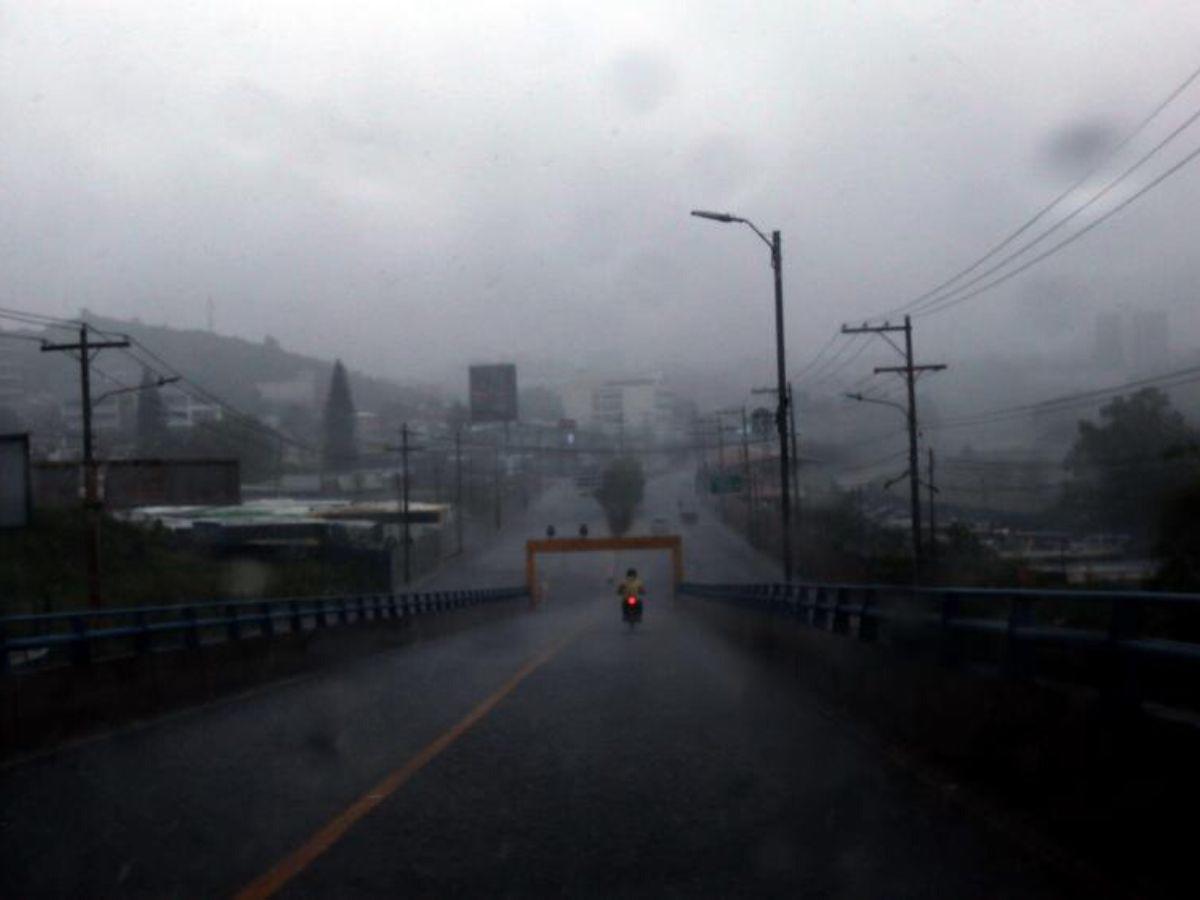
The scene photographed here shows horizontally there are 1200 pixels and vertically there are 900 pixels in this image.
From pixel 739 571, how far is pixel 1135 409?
36.6m

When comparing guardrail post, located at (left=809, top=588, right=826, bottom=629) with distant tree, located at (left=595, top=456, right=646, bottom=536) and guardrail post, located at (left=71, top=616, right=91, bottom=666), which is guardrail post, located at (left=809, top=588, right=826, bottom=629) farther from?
distant tree, located at (left=595, top=456, right=646, bottom=536)

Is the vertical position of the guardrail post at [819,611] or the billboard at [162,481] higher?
the billboard at [162,481]

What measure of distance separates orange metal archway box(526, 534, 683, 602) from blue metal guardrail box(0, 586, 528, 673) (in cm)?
4152

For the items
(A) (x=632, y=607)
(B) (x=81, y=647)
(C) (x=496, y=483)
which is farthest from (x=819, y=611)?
(C) (x=496, y=483)

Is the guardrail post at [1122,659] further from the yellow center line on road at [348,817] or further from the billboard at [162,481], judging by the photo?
the billboard at [162,481]

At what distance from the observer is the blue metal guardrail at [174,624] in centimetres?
1633

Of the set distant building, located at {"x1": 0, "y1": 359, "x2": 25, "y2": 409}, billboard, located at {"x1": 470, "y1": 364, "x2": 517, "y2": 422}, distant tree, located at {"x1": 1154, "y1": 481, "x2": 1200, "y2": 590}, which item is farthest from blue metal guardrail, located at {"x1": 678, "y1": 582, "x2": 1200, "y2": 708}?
distant building, located at {"x1": 0, "y1": 359, "x2": 25, "y2": 409}

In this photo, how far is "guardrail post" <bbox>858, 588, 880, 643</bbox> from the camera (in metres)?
16.7

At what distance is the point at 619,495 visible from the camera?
97.4 m

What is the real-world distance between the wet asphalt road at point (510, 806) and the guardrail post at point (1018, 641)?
103 cm

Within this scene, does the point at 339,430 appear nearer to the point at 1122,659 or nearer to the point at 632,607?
the point at 632,607

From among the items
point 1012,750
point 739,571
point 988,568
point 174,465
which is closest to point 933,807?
point 1012,750

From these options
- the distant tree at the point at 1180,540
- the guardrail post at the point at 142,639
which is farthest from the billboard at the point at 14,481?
the distant tree at the point at 1180,540

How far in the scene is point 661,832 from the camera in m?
9.58
